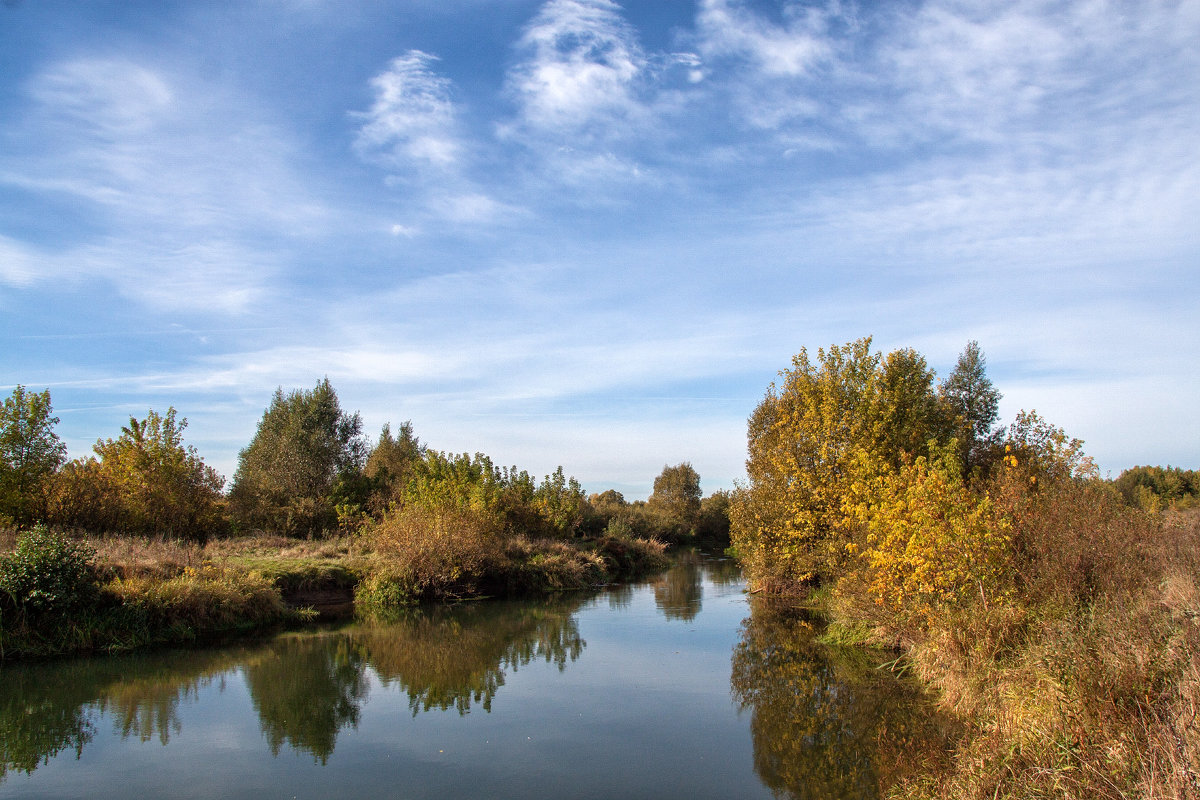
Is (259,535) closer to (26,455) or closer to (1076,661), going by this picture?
(26,455)

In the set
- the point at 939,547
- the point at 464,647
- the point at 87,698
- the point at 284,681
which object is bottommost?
the point at 464,647

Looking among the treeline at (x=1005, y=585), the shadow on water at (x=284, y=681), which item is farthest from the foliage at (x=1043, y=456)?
the shadow on water at (x=284, y=681)

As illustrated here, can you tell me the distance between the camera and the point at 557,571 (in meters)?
34.2

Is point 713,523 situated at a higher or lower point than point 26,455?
lower

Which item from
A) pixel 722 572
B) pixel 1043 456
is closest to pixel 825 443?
pixel 1043 456

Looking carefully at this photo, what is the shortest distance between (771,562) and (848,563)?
8.20 meters

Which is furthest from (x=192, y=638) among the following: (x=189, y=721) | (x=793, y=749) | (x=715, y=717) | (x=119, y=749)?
(x=793, y=749)

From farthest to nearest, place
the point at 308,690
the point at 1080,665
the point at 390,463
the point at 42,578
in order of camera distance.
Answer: the point at 390,463
the point at 42,578
the point at 308,690
the point at 1080,665

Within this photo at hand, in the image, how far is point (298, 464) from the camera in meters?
40.9

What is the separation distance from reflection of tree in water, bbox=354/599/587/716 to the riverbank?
2.23 m

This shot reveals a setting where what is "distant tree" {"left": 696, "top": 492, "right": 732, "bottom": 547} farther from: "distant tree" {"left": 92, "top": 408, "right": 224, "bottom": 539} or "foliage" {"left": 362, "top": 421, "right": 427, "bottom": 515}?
"distant tree" {"left": 92, "top": 408, "right": 224, "bottom": 539}

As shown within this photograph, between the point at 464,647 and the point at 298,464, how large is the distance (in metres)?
25.9

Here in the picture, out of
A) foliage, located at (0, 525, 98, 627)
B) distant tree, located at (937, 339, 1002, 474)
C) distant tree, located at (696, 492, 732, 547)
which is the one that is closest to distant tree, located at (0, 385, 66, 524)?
foliage, located at (0, 525, 98, 627)

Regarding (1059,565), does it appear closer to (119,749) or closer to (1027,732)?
(1027,732)
